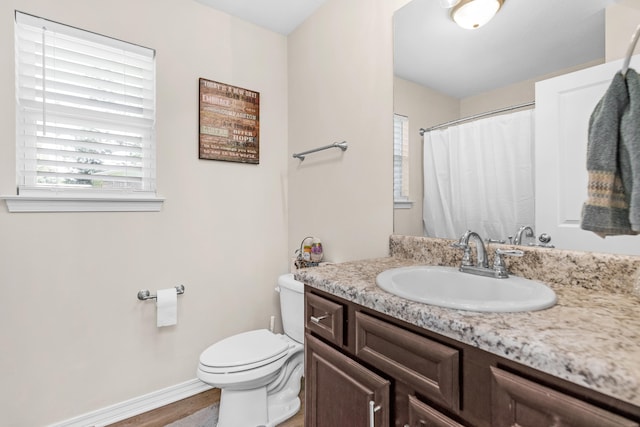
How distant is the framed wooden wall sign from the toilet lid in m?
1.08

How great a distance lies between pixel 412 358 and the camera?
29.2 inches

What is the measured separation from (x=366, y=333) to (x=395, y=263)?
0.49 meters

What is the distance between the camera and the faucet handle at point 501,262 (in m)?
0.98

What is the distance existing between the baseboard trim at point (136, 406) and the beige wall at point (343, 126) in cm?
105

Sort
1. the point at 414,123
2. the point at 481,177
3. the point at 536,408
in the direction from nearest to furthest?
the point at 536,408
the point at 481,177
the point at 414,123

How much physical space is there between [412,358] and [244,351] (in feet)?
3.34

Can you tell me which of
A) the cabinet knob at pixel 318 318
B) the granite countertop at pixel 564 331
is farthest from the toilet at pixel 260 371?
the granite countertop at pixel 564 331

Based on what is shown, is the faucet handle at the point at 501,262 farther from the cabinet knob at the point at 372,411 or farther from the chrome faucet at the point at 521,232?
the cabinet knob at the point at 372,411

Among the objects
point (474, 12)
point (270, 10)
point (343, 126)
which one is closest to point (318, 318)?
point (343, 126)

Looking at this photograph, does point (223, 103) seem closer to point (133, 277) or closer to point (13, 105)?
point (13, 105)

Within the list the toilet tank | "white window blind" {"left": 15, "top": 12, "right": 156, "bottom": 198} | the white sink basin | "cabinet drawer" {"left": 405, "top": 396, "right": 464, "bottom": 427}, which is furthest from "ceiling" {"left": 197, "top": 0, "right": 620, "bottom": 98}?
"white window blind" {"left": 15, "top": 12, "right": 156, "bottom": 198}

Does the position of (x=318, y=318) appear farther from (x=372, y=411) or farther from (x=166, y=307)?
(x=166, y=307)

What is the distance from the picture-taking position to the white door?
881 millimetres

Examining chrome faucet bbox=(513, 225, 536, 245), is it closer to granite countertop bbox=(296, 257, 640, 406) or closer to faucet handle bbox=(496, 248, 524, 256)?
faucet handle bbox=(496, 248, 524, 256)
